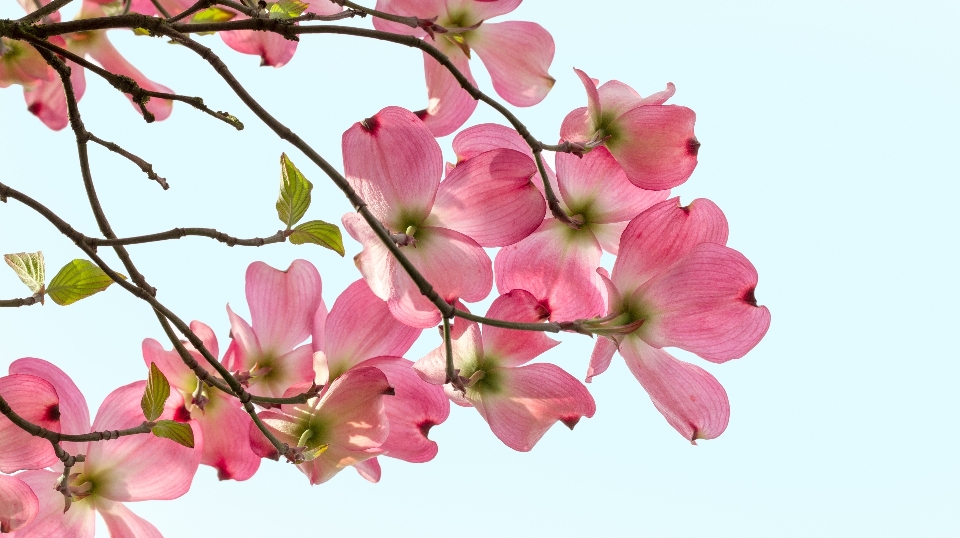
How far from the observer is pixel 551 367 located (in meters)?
0.55

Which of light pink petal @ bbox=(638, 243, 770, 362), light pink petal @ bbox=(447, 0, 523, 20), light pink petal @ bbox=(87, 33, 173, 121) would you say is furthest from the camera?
light pink petal @ bbox=(87, 33, 173, 121)

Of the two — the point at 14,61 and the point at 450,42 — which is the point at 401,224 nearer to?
the point at 450,42

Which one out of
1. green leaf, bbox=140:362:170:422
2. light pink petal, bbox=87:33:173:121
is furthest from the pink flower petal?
light pink petal, bbox=87:33:173:121

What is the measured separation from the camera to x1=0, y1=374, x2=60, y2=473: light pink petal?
0.51m

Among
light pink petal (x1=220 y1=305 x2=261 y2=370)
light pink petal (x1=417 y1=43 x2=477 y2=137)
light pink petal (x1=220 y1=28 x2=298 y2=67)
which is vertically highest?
light pink petal (x1=220 y1=28 x2=298 y2=67)

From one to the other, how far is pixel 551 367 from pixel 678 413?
0.09 meters

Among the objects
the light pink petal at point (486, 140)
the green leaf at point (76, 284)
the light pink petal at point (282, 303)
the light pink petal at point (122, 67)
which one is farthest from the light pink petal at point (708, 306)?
the light pink petal at point (122, 67)

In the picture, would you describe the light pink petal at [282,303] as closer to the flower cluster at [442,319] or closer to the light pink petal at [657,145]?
the flower cluster at [442,319]

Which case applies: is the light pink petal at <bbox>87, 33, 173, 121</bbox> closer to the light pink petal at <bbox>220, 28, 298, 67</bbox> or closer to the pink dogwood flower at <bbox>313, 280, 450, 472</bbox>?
the light pink petal at <bbox>220, 28, 298, 67</bbox>

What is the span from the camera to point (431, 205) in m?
0.52

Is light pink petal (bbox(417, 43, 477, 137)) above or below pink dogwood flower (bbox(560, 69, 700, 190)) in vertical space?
above

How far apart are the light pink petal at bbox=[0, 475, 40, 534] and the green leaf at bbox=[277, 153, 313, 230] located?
0.24m

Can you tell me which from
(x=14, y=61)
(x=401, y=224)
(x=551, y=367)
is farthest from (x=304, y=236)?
(x=14, y=61)

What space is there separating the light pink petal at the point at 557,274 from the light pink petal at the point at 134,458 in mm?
252
